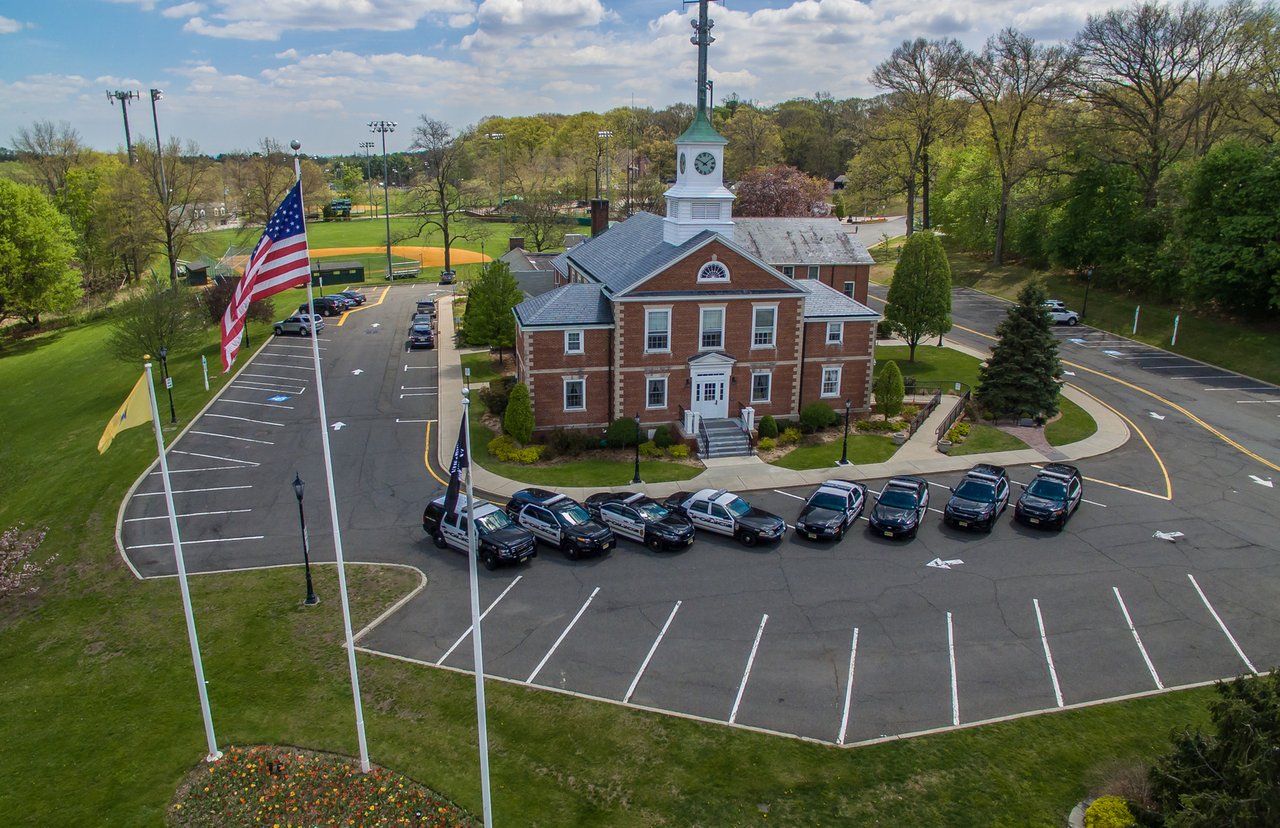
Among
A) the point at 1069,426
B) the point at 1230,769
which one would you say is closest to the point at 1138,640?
the point at 1230,769

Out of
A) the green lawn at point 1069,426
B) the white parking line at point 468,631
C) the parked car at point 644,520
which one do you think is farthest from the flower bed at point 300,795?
the green lawn at point 1069,426

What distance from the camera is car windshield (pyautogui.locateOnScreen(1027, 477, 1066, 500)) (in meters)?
30.4

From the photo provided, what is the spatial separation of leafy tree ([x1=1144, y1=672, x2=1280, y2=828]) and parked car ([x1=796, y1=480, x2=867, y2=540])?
45.9 ft

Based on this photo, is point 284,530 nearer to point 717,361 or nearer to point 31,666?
point 31,666

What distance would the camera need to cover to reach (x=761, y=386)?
41.2 metres

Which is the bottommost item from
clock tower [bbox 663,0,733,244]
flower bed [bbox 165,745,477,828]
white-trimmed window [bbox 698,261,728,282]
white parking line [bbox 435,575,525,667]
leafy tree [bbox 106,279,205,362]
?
flower bed [bbox 165,745,477,828]

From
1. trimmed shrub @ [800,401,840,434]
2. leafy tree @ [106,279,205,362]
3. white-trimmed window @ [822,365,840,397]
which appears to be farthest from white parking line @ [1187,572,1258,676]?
leafy tree @ [106,279,205,362]

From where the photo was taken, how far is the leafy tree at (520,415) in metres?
37.4

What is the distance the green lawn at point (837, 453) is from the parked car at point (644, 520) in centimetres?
925

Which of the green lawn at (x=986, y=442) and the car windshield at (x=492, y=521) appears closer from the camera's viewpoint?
the car windshield at (x=492, y=521)

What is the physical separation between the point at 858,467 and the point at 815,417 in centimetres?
476

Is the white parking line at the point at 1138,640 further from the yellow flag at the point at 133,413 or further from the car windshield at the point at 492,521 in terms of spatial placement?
the yellow flag at the point at 133,413

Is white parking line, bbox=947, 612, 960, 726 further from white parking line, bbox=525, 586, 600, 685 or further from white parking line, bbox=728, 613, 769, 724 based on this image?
white parking line, bbox=525, 586, 600, 685

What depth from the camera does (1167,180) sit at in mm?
61812
